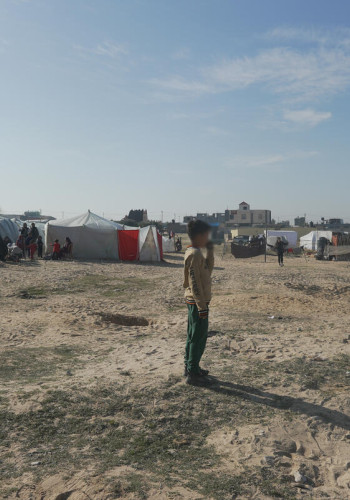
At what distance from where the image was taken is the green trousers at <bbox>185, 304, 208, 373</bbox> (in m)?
5.26

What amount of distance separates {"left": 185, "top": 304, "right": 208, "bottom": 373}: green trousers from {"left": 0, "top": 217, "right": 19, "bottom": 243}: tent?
23293 mm

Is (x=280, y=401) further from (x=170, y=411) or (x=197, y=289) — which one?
(x=197, y=289)

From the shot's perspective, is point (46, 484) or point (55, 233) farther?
point (55, 233)

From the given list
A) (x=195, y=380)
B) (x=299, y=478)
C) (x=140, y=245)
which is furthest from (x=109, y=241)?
(x=299, y=478)

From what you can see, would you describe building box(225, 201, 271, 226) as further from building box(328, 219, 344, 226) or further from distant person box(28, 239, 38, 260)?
distant person box(28, 239, 38, 260)

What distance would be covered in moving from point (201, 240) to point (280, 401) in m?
1.97

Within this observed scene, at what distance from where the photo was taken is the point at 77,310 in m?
10.6

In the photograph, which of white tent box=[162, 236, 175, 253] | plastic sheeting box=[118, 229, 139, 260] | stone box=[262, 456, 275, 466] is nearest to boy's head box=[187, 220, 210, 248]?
stone box=[262, 456, 275, 466]

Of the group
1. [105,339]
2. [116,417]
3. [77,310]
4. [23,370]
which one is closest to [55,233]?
[77,310]

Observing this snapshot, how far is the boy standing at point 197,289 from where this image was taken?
5133mm

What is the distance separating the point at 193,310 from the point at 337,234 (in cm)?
3090

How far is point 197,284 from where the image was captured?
516 centimetres

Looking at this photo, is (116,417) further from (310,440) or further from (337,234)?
(337,234)

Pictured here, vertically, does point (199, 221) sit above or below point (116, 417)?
above
